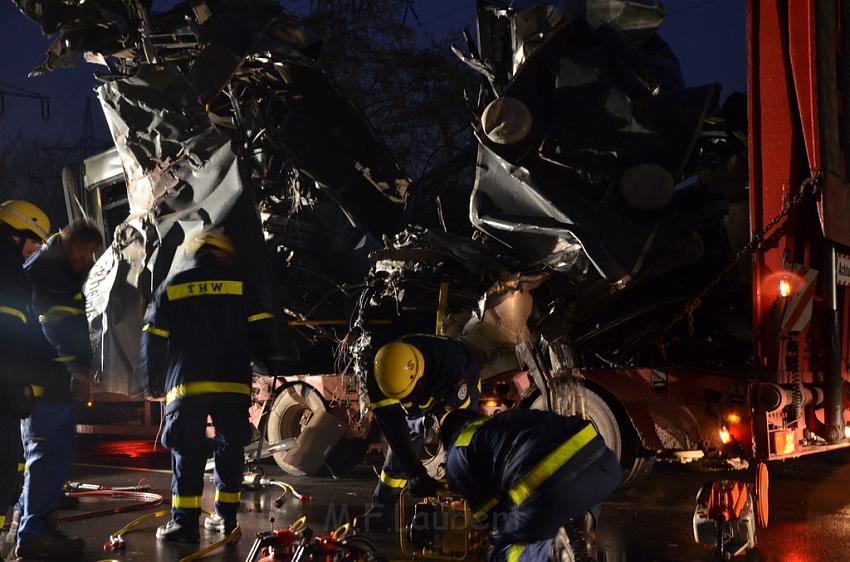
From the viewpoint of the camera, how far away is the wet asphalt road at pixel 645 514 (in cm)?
514

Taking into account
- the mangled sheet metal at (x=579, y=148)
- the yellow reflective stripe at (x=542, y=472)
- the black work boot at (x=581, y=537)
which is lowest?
the black work boot at (x=581, y=537)

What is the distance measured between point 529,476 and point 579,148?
166 inches

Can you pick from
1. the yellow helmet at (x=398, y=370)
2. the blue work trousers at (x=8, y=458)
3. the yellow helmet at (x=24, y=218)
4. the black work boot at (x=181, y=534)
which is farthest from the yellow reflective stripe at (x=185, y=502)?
the yellow helmet at (x=398, y=370)

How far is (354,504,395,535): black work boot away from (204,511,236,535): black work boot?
0.74 metres

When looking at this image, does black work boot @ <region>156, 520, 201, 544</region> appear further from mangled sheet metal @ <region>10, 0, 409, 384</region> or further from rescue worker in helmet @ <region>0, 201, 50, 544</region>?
mangled sheet metal @ <region>10, 0, 409, 384</region>

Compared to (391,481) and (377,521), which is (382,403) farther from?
(377,521)

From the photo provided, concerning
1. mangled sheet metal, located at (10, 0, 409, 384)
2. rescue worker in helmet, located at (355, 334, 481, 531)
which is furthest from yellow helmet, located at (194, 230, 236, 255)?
rescue worker in helmet, located at (355, 334, 481, 531)

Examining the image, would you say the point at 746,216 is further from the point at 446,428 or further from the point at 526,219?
the point at 446,428

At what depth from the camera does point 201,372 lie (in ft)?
17.9

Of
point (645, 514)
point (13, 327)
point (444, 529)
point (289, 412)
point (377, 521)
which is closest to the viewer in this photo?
point (444, 529)

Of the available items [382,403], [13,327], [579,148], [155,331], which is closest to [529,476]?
[382,403]

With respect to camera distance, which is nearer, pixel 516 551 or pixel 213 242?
pixel 516 551

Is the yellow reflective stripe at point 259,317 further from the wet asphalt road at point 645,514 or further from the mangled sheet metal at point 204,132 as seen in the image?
the mangled sheet metal at point 204,132

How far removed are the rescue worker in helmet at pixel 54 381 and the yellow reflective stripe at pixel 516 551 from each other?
305cm
